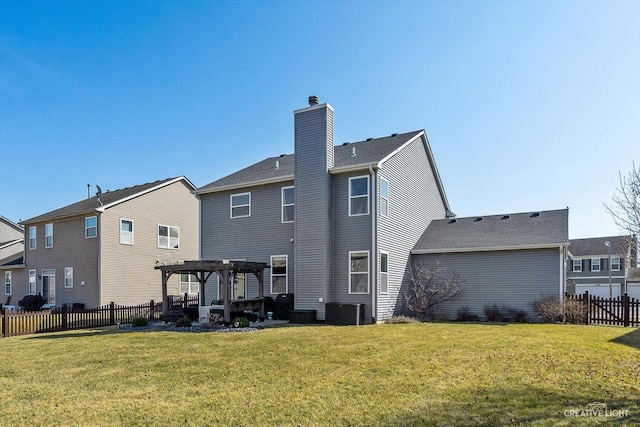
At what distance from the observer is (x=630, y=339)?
1123 centimetres

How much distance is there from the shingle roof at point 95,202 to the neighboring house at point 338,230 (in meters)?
8.97

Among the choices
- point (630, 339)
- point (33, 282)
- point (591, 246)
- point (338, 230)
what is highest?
point (338, 230)

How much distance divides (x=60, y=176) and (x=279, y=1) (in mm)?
23294

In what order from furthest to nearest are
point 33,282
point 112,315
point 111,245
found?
1. point 33,282
2. point 111,245
3. point 112,315

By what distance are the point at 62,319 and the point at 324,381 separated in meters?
12.1

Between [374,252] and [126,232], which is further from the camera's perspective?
[126,232]

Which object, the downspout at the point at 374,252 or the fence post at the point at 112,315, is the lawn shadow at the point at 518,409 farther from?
the fence post at the point at 112,315

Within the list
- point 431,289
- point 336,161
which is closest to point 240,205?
point 336,161

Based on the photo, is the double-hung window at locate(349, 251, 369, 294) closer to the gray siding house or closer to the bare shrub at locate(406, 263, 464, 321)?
the gray siding house

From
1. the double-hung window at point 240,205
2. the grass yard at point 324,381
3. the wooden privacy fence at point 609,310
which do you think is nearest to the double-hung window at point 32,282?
the double-hung window at point 240,205

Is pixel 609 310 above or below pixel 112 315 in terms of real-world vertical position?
above

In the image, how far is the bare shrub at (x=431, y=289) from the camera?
1789cm

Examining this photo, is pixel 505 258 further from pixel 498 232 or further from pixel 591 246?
pixel 591 246

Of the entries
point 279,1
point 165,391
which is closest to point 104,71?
point 279,1
